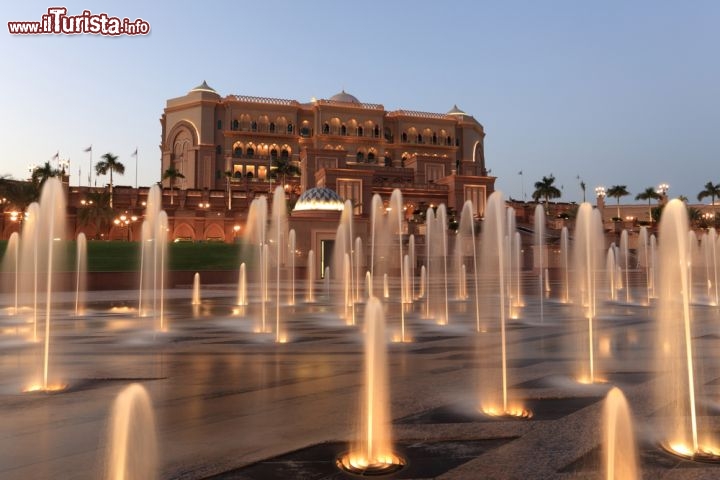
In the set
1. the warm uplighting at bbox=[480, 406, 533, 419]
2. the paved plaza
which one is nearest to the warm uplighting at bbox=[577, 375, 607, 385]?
the paved plaza

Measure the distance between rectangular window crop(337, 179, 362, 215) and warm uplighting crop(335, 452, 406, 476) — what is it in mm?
52809

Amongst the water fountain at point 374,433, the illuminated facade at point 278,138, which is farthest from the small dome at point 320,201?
the water fountain at point 374,433

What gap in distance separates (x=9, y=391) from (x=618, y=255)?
170ft

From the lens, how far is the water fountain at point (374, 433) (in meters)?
4.12

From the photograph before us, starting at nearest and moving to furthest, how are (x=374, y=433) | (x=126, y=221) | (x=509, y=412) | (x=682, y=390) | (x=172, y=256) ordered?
(x=374, y=433) < (x=509, y=412) < (x=682, y=390) < (x=172, y=256) < (x=126, y=221)

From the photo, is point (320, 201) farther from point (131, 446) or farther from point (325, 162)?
point (131, 446)

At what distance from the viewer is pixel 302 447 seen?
4469mm

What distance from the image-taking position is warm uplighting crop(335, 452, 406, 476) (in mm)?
4027

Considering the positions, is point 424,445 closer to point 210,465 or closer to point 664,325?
point 210,465

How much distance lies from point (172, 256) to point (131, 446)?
36.6 meters

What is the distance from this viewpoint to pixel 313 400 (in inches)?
233

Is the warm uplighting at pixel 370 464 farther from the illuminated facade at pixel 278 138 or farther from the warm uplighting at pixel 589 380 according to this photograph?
the illuminated facade at pixel 278 138

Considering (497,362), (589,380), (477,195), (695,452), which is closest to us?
(695,452)

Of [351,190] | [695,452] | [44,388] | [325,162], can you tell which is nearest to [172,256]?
[351,190]
